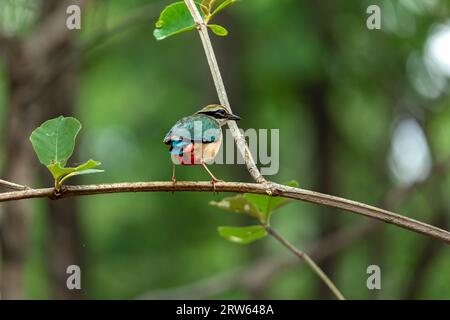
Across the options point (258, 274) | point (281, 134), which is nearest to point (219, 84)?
point (258, 274)

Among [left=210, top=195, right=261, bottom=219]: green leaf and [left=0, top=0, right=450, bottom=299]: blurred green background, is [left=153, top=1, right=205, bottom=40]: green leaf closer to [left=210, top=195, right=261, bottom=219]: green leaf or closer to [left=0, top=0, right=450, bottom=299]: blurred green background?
[left=210, top=195, right=261, bottom=219]: green leaf

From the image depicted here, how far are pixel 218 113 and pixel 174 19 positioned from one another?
A: 9.8 inches

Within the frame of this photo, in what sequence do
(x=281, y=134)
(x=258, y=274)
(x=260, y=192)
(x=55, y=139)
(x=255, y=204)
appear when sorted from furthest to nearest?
(x=281, y=134) < (x=258, y=274) < (x=255, y=204) < (x=55, y=139) < (x=260, y=192)

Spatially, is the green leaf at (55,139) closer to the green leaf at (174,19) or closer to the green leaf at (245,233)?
the green leaf at (174,19)

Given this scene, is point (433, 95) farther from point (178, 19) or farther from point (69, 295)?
point (178, 19)

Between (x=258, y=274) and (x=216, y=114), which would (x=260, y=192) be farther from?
(x=258, y=274)

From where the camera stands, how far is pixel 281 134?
8.42 meters

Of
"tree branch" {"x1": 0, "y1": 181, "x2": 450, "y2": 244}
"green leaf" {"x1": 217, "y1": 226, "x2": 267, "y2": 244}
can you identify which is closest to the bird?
"tree branch" {"x1": 0, "y1": 181, "x2": 450, "y2": 244}

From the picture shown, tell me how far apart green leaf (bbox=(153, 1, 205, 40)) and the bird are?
0.21m

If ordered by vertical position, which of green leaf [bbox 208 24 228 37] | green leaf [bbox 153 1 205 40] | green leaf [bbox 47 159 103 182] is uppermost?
green leaf [bbox 153 1 205 40]

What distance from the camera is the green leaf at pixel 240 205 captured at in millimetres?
1892

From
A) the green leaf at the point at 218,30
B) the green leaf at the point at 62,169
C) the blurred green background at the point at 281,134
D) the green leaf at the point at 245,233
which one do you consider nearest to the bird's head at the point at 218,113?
the green leaf at the point at 218,30

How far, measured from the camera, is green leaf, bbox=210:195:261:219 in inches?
74.5

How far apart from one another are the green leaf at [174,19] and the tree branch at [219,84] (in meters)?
0.07
